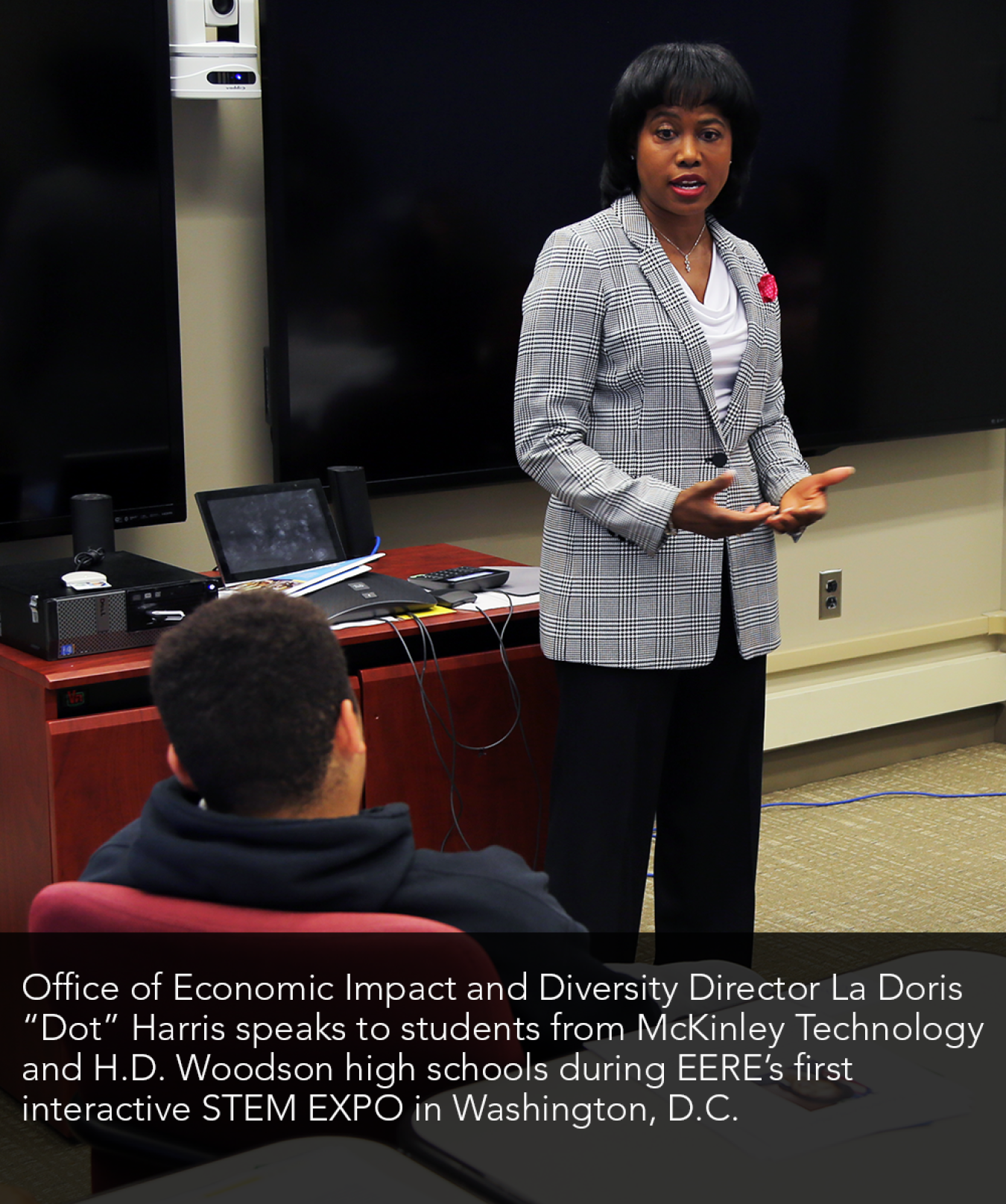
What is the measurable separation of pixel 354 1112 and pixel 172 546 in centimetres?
186

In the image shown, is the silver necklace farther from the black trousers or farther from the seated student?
the seated student

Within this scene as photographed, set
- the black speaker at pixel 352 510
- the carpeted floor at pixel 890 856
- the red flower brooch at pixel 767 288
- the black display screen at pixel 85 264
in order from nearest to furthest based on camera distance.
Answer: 1. the red flower brooch at pixel 767 288
2. the black display screen at pixel 85 264
3. the black speaker at pixel 352 510
4. the carpeted floor at pixel 890 856

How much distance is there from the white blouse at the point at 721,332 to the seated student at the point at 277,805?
1.19m

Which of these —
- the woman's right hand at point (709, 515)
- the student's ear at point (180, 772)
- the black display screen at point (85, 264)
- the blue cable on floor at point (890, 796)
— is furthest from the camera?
the blue cable on floor at point (890, 796)

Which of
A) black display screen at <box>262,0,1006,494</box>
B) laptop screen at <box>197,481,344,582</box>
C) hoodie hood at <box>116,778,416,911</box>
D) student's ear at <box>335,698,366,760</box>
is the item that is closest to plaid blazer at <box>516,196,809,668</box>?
laptop screen at <box>197,481,344,582</box>

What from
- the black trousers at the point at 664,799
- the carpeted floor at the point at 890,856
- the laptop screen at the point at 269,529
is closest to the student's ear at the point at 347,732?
the black trousers at the point at 664,799

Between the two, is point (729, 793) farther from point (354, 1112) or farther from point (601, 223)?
point (354, 1112)

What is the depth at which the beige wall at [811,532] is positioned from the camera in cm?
275

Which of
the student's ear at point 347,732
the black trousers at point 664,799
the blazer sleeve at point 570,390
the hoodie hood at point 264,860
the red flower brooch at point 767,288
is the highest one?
the red flower brooch at point 767,288

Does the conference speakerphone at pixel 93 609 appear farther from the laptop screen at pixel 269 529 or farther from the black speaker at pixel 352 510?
the black speaker at pixel 352 510

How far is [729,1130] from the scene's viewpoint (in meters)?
0.97

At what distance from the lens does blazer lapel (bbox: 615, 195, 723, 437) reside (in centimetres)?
214

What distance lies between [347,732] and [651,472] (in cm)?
111

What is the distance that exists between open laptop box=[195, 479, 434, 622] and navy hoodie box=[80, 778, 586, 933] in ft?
3.90
